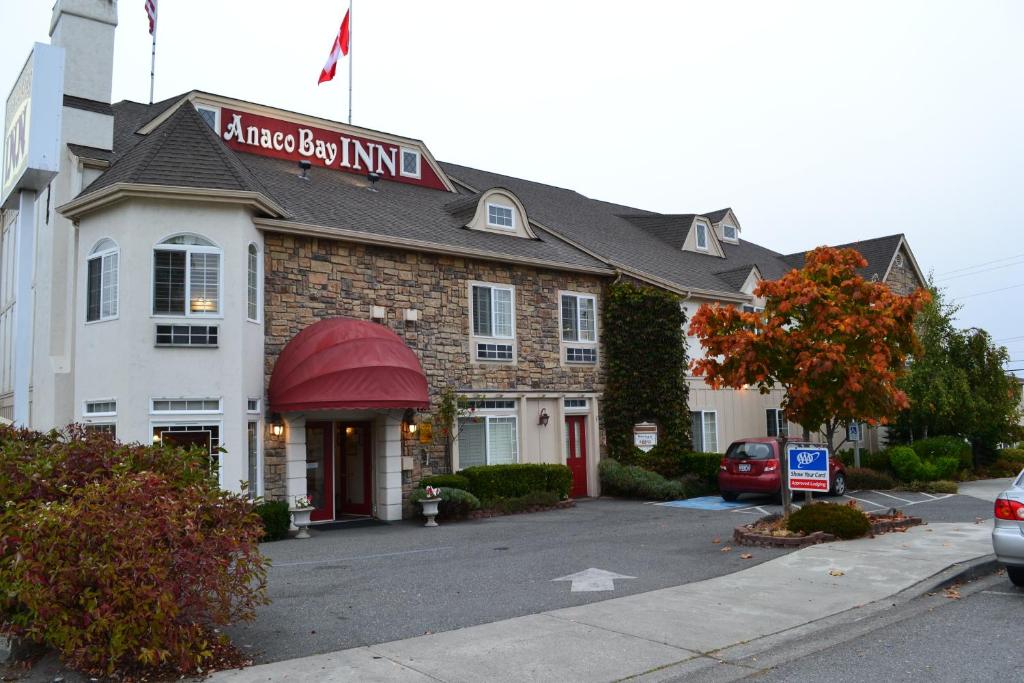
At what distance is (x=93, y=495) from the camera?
6.65 meters

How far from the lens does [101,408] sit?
15.4 m

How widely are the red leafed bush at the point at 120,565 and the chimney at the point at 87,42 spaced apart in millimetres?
12766

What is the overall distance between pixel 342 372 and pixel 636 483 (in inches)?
359

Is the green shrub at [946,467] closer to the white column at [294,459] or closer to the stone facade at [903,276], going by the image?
the stone facade at [903,276]

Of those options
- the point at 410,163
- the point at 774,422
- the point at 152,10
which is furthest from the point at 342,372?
the point at 774,422

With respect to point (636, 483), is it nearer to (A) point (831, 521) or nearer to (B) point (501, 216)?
(B) point (501, 216)

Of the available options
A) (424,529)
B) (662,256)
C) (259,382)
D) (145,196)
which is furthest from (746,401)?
(145,196)

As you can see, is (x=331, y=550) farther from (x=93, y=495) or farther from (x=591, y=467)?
(x=591, y=467)

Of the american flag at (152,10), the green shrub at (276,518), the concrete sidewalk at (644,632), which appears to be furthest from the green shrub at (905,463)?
the american flag at (152,10)

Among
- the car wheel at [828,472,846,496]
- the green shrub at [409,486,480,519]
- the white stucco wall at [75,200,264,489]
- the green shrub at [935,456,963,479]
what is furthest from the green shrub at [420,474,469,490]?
the green shrub at [935,456,963,479]

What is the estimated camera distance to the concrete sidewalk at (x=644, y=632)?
6.70 meters

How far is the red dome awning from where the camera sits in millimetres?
15719

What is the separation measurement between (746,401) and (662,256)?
18.5 ft

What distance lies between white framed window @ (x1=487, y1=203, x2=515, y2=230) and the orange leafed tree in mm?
9326
